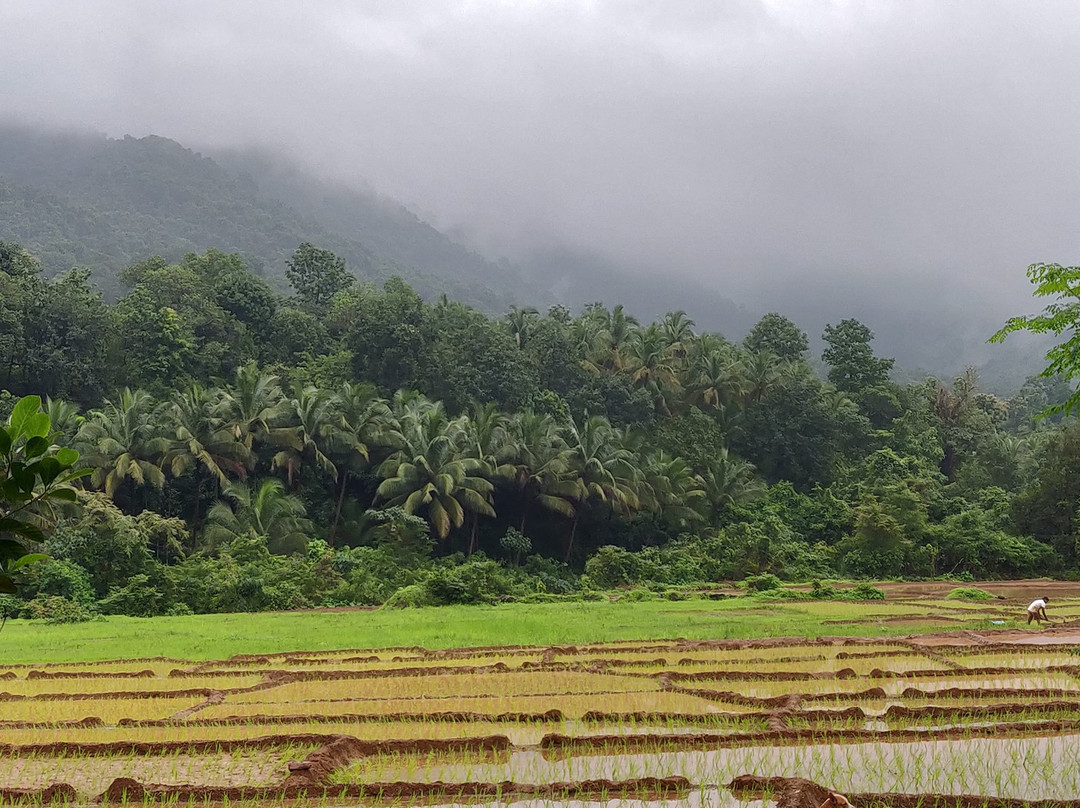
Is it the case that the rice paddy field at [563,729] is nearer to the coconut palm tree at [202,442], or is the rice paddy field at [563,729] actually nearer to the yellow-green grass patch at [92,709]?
the yellow-green grass patch at [92,709]

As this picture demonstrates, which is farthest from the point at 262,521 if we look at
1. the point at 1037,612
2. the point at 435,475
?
the point at 1037,612

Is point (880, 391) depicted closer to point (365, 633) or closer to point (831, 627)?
point (831, 627)

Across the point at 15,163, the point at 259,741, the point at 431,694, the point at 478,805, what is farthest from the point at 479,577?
the point at 15,163

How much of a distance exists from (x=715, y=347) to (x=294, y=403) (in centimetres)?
2416

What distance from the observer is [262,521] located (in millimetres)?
27375

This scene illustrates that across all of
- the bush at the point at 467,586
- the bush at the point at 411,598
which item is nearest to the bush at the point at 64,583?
the bush at the point at 411,598

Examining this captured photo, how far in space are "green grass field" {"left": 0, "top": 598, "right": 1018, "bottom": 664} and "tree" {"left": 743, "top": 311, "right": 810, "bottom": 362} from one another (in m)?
32.1

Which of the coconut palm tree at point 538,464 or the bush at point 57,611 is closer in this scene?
the bush at point 57,611

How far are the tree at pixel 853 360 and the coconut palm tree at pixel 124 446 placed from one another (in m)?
35.3

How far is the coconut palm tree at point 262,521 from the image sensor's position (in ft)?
87.4

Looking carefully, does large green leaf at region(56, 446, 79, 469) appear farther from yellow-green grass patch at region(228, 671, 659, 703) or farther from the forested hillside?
the forested hillside

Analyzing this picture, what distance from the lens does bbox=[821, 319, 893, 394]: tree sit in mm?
48344

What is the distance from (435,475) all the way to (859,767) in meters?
23.7

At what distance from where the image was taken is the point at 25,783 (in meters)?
6.42
